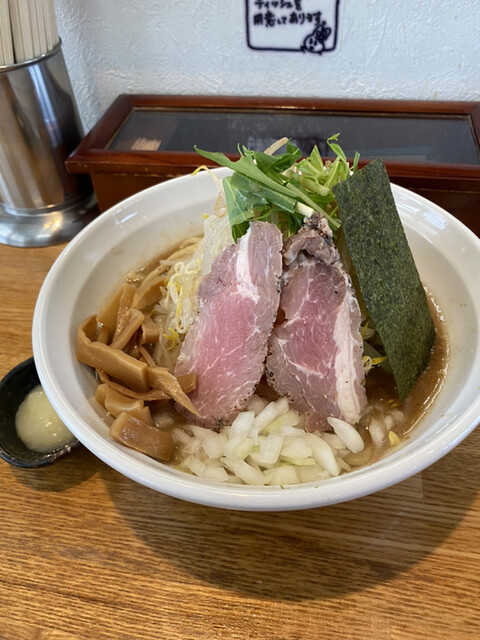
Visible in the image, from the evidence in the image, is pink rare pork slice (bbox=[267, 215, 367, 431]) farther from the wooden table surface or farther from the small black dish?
the small black dish

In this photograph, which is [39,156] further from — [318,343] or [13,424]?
[318,343]

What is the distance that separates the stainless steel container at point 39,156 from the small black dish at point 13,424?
106 centimetres

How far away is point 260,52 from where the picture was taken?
2.54 meters

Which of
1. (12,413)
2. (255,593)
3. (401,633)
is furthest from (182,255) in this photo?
(401,633)

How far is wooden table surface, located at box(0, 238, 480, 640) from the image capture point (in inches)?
46.1

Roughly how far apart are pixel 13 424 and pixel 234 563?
0.81m

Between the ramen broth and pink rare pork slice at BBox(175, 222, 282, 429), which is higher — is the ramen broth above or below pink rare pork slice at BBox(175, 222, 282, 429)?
below

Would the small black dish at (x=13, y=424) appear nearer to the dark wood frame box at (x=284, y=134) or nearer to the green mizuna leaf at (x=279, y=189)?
the green mizuna leaf at (x=279, y=189)

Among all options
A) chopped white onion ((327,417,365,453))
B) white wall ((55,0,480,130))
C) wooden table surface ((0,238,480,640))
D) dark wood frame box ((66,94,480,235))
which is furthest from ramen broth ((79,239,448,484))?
white wall ((55,0,480,130))

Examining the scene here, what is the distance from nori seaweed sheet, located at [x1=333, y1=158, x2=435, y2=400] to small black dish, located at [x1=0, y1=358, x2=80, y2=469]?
3.22ft

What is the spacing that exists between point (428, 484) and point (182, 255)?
1.20 metres

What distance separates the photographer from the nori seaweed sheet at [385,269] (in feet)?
4.52

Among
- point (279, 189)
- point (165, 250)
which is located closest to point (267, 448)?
point (279, 189)


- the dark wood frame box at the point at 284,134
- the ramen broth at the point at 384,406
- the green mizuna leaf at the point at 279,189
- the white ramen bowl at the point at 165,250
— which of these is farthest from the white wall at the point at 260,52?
the ramen broth at the point at 384,406
